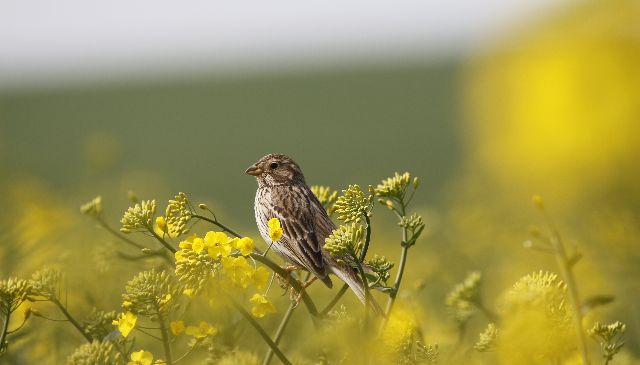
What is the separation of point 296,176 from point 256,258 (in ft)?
4.50

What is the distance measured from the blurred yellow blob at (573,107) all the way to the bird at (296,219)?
5606mm

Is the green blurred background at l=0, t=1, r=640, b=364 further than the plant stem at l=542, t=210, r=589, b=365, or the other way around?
the green blurred background at l=0, t=1, r=640, b=364

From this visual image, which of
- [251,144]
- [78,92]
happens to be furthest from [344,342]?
[78,92]

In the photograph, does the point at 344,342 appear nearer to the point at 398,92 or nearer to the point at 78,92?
the point at 398,92

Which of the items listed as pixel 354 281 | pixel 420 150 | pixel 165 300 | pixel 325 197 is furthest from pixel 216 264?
pixel 420 150

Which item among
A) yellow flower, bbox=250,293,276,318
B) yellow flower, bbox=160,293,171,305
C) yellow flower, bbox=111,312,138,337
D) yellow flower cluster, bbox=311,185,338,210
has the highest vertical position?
yellow flower cluster, bbox=311,185,338,210

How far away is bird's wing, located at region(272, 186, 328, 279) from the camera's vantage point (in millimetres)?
3254

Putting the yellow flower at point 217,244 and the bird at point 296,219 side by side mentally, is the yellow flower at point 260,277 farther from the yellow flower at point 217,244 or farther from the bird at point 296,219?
the bird at point 296,219

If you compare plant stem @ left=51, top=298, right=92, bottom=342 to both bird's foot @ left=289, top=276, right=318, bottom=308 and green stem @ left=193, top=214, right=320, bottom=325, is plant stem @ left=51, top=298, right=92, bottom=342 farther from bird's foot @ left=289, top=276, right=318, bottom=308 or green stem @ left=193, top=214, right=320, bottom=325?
bird's foot @ left=289, top=276, right=318, bottom=308

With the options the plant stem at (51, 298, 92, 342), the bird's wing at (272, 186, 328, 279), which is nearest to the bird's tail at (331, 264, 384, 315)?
the bird's wing at (272, 186, 328, 279)

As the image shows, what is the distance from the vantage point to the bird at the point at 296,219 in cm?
320

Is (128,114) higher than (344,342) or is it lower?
higher

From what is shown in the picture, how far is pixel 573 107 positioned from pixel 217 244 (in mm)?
10841

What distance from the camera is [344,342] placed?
7.98 ft
